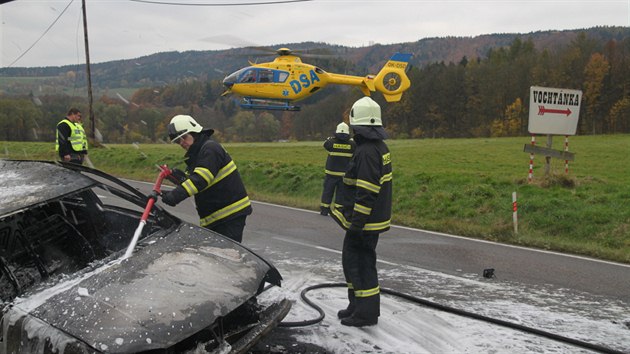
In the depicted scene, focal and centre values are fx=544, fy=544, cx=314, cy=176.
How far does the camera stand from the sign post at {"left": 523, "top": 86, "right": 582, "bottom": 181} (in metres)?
13.3

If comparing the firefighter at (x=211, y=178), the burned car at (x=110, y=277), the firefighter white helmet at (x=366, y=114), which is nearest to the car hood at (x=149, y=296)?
the burned car at (x=110, y=277)

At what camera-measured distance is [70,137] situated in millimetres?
12266

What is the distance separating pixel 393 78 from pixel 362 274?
14.9 meters

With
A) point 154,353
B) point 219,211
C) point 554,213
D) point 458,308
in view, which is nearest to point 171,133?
point 219,211

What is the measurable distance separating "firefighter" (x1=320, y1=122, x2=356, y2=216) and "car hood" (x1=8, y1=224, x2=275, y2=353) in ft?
21.1

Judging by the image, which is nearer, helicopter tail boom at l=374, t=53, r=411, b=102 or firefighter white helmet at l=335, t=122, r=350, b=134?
firefighter white helmet at l=335, t=122, r=350, b=134

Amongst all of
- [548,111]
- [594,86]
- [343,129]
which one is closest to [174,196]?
[343,129]

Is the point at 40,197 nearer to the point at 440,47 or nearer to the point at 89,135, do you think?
the point at 89,135

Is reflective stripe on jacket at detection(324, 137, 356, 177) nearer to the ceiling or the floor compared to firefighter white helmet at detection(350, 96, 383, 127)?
nearer to the floor

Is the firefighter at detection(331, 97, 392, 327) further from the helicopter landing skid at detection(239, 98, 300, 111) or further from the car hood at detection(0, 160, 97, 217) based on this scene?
the helicopter landing skid at detection(239, 98, 300, 111)

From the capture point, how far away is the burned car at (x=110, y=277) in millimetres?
3205

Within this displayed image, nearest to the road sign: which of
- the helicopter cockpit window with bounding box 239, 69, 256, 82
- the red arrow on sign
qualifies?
the red arrow on sign

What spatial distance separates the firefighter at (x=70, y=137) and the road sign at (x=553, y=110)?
10.6 m

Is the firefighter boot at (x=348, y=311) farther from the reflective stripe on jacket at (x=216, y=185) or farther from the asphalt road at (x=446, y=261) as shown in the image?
the reflective stripe on jacket at (x=216, y=185)
